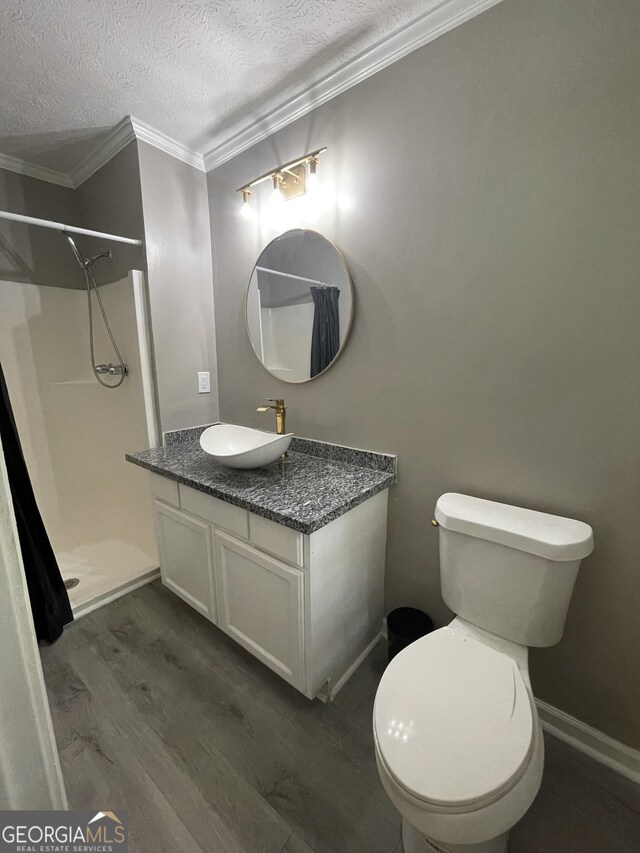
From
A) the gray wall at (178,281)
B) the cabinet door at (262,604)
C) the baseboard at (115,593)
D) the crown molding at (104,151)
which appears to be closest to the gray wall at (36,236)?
the crown molding at (104,151)

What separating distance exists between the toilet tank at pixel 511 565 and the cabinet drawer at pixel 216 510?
0.71m

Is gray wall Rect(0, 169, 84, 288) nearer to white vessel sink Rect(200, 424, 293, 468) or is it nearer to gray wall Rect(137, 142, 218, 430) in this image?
gray wall Rect(137, 142, 218, 430)

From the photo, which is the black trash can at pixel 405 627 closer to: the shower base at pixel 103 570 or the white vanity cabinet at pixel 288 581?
the white vanity cabinet at pixel 288 581

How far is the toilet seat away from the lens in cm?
70

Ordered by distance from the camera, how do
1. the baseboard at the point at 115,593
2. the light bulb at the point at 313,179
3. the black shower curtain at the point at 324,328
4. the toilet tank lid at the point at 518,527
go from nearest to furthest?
the toilet tank lid at the point at 518,527, the light bulb at the point at 313,179, the black shower curtain at the point at 324,328, the baseboard at the point at 115,593

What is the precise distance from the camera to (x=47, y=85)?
1.41 metres

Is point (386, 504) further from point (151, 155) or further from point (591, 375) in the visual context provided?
point (151, 155)

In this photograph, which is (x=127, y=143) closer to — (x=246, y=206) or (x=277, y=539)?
(x=246, y=206)

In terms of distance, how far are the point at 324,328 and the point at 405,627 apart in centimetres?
134

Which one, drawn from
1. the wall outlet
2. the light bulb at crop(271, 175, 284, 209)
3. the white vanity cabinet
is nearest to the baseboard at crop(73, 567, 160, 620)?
the white vanity cabinet

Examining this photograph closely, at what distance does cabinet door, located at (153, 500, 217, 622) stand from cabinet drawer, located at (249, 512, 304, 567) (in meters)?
0.31

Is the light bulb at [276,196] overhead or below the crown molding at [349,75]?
below

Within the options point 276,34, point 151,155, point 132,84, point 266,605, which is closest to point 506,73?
point 276,34

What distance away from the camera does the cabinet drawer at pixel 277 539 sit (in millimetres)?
1126
